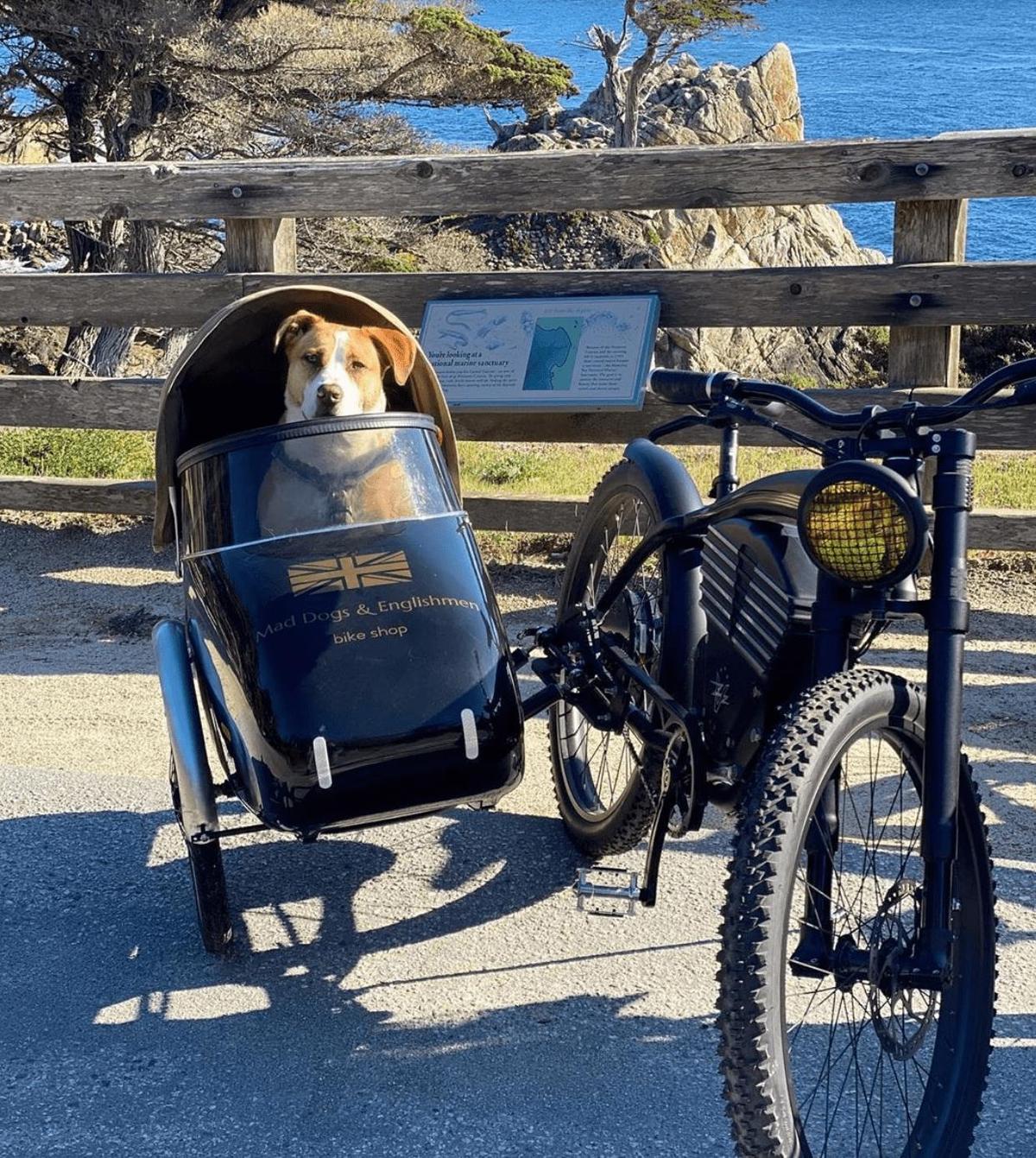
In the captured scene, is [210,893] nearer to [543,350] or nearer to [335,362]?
[335,362]

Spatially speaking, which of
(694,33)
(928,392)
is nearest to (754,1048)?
(928,392)

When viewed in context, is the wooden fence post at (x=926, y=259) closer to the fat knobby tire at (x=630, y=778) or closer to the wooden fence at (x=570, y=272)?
the wooden fence at (x=570, y=272)

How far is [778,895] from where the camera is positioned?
2246 millimetres

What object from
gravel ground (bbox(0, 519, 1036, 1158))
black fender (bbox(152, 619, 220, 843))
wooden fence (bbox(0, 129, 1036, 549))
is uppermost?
wooden fence (bbox(0, 129, 1036, 549))

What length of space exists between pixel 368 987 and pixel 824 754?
Answer: 140 cm

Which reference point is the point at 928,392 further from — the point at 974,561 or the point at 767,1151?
the point at 767,1151

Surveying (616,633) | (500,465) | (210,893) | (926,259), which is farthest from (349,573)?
(500,465)

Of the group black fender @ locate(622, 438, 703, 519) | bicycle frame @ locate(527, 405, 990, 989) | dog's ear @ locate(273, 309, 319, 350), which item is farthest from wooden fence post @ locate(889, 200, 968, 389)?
bicycle frame @ locate(527, 405, 990, 989)

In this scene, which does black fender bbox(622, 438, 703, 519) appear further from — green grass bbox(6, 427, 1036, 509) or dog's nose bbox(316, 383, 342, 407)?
green grass bbox(6, 427, 1036, 509)

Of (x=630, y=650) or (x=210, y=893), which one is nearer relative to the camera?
(x=210, y=893)

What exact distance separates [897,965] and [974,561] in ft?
15.5

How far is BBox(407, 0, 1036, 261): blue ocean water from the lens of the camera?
52.7 m

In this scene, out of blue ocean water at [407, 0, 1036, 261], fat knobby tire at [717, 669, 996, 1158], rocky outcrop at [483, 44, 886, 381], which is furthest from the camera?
blue ocean water at [407, 0, 1036, 261]

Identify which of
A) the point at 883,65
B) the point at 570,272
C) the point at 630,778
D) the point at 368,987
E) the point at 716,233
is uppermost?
the point at 883,65
